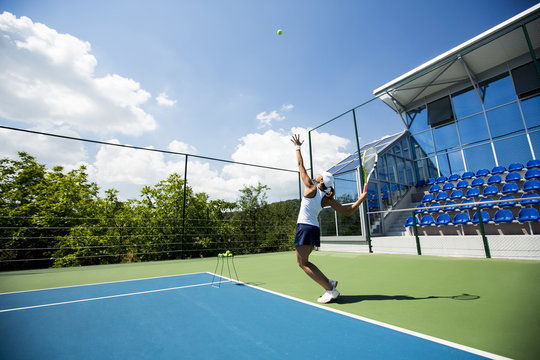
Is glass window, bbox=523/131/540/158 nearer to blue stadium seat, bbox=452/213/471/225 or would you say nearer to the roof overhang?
the roof overhang

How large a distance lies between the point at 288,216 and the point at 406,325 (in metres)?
40.7

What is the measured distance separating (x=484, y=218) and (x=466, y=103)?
7277 millimetres

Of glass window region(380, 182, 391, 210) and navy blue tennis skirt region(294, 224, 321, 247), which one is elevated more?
glass window region(380, 182, 391, 210)

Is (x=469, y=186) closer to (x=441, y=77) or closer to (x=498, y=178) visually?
(x=498, y=178)

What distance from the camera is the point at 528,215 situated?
6.86 metres

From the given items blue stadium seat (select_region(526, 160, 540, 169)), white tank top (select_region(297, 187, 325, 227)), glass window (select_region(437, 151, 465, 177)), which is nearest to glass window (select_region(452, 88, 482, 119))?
glass window (select_region(437, 151, 465, 177))

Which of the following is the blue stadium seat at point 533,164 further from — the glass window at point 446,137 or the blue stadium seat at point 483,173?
the glass window at point 446,137

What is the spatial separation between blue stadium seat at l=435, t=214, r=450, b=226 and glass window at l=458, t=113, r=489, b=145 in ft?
17.1

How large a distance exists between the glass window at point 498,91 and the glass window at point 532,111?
58 centimetres

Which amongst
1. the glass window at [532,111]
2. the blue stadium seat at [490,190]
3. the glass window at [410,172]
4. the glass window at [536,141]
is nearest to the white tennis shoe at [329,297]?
the blue stadium seat at [490,190]

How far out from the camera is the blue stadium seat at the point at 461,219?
7903 mm

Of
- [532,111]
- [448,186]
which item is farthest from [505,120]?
[448,186]

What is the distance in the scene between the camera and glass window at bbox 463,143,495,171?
10688 mm

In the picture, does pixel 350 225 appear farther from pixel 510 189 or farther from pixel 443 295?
pixel 443 295
